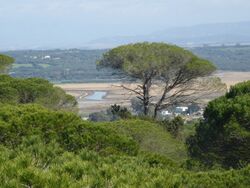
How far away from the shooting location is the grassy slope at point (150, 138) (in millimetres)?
15852

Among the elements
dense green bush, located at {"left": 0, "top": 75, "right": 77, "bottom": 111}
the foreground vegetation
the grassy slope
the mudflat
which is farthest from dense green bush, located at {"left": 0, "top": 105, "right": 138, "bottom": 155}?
the mudflat

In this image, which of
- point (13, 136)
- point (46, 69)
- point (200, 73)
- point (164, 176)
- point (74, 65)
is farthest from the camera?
point (74, 65)

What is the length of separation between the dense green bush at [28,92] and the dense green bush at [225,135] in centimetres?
783

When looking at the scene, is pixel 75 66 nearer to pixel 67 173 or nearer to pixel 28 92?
pixel 28 92

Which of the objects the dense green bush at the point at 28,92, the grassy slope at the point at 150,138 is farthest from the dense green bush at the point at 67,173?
the dense green bush at the point at 28,92

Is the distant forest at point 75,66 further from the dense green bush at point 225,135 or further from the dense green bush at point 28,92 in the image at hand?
the dense green bush at point 225,135

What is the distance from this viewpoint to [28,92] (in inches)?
798

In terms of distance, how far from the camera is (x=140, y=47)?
2169 cm

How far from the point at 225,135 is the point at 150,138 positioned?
374 centimetres

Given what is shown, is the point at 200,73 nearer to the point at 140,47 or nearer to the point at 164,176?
the point at 140,47

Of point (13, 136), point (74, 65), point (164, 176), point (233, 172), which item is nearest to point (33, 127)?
point (13, 136)

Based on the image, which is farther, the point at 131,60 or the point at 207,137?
the point at 131,60

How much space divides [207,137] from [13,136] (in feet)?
16.3

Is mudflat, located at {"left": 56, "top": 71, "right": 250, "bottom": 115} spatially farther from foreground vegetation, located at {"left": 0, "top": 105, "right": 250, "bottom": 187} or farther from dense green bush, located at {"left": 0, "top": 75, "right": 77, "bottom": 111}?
foreground vegetation, located at {"left": 0, "top": 105, "right": 250, "bottom": 187}
